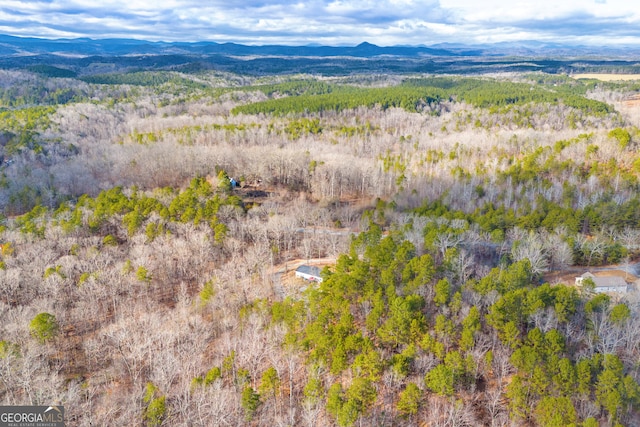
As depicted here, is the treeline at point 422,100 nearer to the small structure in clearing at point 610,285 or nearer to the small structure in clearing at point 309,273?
the small structure in clearing at point 309,273

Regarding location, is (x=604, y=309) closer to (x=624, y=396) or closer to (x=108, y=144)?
(x=624, y=396)

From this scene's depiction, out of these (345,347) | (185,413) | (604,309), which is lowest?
(185,413)

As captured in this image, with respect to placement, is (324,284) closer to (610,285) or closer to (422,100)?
(610,285)

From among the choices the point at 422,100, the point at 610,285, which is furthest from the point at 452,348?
the point at 422,100

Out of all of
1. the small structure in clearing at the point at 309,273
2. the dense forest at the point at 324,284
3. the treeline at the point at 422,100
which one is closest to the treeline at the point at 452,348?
the dense forest at the point at 324,284

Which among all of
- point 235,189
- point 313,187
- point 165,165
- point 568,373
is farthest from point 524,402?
point 165,165

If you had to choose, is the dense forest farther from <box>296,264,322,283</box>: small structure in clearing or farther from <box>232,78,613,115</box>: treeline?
<box>232,78,613,115</box>: treeline
